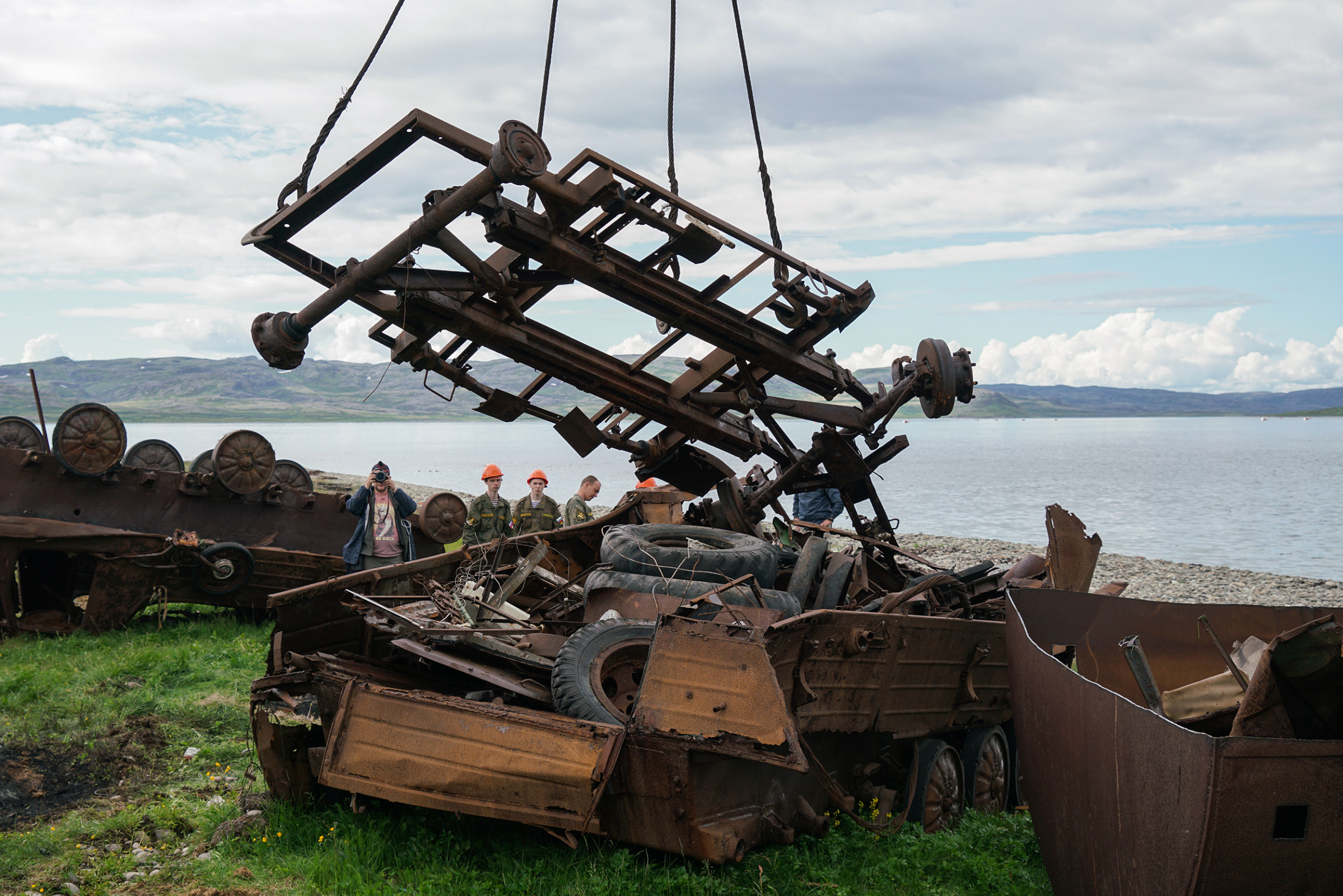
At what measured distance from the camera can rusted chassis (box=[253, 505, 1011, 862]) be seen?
4832 millimetres

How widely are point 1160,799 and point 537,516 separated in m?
9.07

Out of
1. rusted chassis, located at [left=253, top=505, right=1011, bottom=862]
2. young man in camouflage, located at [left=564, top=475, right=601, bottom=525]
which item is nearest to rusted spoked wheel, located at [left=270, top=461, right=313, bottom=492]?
young man in camouflage, located at [left=564, top=475, right=601, bottom=525]

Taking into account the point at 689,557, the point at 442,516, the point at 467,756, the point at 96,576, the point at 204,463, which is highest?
the point at 204,463

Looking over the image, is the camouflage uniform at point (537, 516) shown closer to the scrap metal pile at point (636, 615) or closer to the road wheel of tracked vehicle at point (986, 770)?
the scrap metal pile at point (636, 615)

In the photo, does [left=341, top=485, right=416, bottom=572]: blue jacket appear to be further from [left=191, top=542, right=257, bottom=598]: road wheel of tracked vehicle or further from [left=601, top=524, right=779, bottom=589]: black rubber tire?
[left=601, top=524, right=779, bottom=589]: black rubber tire

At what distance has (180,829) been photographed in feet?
20.3

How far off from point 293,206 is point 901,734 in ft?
15.8

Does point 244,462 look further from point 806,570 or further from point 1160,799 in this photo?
point 1160,799

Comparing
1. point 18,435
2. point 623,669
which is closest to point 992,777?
point 623,669

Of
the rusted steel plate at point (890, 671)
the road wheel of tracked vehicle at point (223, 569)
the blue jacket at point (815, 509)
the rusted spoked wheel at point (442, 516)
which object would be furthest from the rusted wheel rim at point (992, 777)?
the road wheel of tracked vehicle at point (223, 569)

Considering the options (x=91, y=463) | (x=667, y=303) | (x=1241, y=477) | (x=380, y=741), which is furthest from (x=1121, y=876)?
(x=1241, y=477)

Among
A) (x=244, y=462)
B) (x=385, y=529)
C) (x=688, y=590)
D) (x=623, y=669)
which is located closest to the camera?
(x=623, y=669)

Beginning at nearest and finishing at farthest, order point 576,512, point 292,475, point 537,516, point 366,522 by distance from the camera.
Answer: point 366,522 < point 537,516 < point 576,512 < point 292,475

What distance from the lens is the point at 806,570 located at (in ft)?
24.9
